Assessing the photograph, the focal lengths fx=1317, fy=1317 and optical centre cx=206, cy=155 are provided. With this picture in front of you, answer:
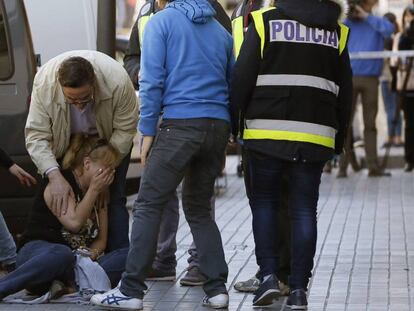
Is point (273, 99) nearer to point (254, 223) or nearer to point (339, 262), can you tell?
point (254, 223)

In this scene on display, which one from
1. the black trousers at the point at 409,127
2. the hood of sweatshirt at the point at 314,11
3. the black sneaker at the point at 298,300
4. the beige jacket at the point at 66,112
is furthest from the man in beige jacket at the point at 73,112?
the black trousers at the point at 409,127

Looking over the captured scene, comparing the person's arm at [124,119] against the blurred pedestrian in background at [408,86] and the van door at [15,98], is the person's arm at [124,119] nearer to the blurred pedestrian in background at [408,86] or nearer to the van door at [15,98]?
the van door at [15,98]

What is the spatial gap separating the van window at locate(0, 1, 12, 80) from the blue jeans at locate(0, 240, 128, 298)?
6.36 feet

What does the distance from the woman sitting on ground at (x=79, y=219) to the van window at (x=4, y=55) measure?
5.63 ft

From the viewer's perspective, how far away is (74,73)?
7.02 m

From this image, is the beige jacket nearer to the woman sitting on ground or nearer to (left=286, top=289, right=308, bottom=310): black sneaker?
the woman sitting on ground

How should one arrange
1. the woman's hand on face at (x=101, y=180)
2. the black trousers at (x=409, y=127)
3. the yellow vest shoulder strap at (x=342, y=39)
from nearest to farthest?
1. the yellow vest shoulder strap at (x=342, y=39)
2. the woman's hand on face at (x=101, y=180)
3. the black trousers at (x=409, y=127)

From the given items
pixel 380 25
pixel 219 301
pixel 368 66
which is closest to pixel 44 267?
pixel 219 301

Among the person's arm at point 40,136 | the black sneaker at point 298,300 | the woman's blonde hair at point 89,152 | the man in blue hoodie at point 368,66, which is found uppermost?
the person's arm at point 40,136

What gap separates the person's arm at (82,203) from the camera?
7.38 m

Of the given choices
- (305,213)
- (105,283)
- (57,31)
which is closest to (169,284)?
(105,283)

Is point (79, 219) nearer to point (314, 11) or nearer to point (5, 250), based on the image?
point (5, 250)

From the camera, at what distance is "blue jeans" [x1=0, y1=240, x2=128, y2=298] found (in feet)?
23.5

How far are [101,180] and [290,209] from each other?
110cm
